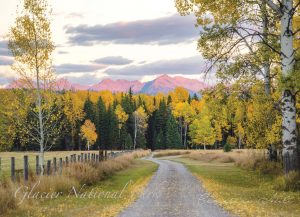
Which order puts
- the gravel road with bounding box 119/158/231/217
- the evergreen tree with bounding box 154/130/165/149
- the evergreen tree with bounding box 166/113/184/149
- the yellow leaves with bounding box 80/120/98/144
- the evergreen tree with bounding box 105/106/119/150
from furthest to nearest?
the evergreen tree with bounding box 154/130/165/149, the evergreen tree with bounding box 166/113/184/149, the evergreen tree with bounding box 105/106/119/150, the yellow leaves with bounding box 80/120/98/144, the gravel road with bounding box 119/158/231/217

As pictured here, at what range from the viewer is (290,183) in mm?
18312

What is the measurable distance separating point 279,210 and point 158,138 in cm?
10744

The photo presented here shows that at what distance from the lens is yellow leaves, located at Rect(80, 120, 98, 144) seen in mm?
103688

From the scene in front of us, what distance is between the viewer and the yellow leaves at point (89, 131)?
340ft

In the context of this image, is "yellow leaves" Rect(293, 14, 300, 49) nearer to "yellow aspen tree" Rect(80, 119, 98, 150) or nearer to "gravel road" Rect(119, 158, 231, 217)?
"gravel road" Rect(119, 158, 231, 217)

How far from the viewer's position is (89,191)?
19.0 metres

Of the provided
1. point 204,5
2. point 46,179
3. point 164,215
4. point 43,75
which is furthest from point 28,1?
point 164,215

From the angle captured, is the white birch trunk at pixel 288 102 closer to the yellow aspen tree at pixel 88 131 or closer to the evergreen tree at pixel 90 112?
the yellow aspen tree at pixel 88 131

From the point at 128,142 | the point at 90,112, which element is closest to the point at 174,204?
the point at 90,112

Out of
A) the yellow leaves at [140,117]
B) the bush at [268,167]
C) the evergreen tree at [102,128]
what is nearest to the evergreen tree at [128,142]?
the evergreen tree at [102,128]

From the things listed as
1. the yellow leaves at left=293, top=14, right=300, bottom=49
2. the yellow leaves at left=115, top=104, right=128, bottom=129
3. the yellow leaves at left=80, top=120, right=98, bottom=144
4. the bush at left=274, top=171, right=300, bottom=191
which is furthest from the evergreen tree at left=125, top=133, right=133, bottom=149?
the bush at left=274, top=171, right=300, bottom=191

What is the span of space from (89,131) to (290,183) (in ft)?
290

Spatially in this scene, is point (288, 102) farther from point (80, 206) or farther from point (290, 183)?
point (80, 206)

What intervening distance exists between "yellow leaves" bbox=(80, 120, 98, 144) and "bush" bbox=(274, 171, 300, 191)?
86.9 m
